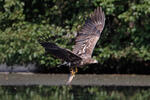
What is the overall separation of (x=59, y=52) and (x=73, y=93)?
3.44 ft

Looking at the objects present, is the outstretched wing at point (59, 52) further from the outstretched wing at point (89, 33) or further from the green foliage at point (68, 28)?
the green foliage at point (68, 28)

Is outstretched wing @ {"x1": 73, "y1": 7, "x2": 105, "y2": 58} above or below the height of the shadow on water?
above

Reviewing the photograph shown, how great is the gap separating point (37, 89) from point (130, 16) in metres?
3.49

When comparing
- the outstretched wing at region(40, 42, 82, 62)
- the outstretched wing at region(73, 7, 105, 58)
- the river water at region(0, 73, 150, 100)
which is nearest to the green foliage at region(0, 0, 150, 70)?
the river water at region(0, 73, 150, 100)

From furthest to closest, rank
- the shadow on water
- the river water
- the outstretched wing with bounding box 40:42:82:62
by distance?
1. the river water
2. the shadow on water
3. the outstretched wing with bounding box 40:42:82:62

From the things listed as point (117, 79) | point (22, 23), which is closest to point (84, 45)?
point (117, 79)

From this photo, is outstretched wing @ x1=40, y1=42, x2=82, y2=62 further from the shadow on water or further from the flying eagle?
the shadow on water

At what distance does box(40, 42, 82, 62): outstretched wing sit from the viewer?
7.80m

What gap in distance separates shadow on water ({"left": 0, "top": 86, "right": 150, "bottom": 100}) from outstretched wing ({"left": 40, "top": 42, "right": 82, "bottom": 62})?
0.65 m

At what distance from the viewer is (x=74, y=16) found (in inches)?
484

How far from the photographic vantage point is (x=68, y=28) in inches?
481

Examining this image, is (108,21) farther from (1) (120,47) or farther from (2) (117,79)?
(2) (117,79)

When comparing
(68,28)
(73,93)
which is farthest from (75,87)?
(68,28)

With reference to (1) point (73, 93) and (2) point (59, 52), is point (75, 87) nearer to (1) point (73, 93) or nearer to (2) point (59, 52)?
(1) point (73, 93)
